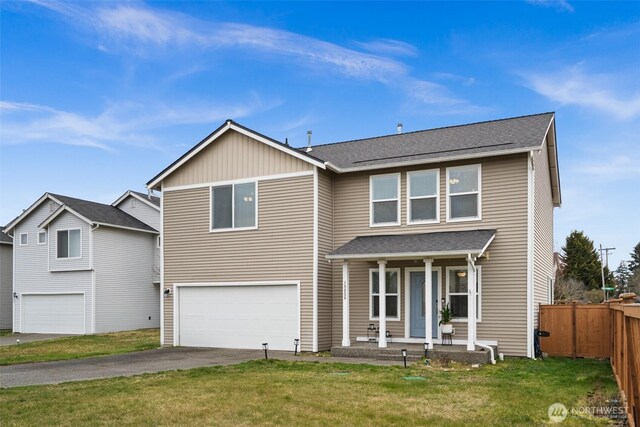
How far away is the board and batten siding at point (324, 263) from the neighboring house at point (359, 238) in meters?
0.06

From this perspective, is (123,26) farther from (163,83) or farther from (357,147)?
(357,147)

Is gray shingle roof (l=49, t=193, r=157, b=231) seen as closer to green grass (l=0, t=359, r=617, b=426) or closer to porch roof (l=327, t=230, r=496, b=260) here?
porch roof (l=327, t=230, r=496, b=260)

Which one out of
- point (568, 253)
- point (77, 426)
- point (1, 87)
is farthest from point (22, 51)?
point (568, 253)

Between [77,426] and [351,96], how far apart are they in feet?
62.4

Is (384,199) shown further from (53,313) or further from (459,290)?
(53,313)

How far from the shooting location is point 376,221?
1695 centimetres

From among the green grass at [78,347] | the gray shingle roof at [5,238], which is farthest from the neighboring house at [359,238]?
the gray shingle roof at [5,238]

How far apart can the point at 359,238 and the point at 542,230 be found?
6101 millimetres

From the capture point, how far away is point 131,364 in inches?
548

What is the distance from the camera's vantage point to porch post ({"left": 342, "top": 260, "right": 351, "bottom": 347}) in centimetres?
1549

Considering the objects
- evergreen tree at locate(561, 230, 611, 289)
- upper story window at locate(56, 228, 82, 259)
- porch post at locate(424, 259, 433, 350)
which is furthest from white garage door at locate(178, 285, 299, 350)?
evergreen tree at locate(561, 230, 611, 289)

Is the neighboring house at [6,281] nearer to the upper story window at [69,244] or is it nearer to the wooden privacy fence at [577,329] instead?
the upper story window at [69,244]

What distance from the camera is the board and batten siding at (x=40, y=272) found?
25.6 m

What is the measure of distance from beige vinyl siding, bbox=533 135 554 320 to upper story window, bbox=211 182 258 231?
8.41m
